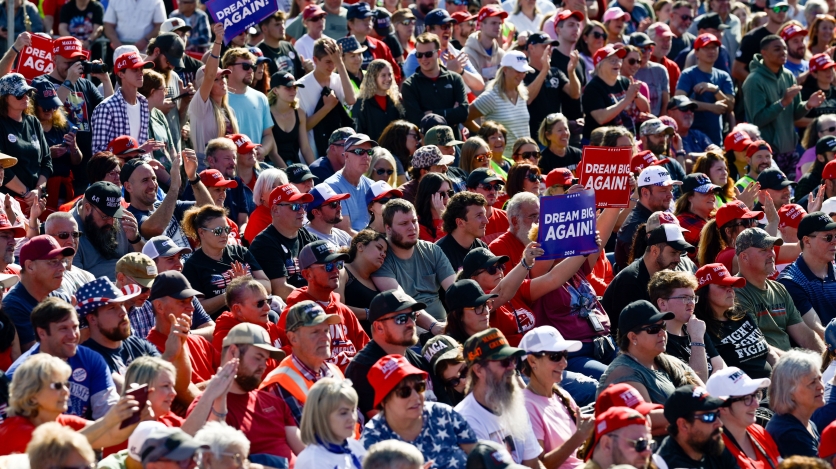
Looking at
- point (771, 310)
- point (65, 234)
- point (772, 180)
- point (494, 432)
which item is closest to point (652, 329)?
point (494, 432)

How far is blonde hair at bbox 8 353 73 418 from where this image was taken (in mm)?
6109

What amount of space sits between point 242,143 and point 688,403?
552 cm

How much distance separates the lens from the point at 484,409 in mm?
7051

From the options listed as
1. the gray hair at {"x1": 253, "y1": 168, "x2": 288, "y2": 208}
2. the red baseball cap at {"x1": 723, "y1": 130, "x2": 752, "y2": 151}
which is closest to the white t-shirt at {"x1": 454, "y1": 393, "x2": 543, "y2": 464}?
the gray hair at {"x1": 253, "y1": 168, "x2": 288, "y2": 208}

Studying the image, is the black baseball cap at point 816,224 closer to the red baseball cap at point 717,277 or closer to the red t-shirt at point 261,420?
the red baseball cap at point 717,277

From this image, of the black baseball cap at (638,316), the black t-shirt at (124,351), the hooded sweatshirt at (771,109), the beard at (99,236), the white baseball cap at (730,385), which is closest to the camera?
the black t-shirt at (124,351)

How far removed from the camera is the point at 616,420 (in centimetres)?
652

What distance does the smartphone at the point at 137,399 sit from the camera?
20.0ft

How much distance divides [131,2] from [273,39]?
1.51 metres

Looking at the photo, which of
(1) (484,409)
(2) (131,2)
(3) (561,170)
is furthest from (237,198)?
(1) (484,409)

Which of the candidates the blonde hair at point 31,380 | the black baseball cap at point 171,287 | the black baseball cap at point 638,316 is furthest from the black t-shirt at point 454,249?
the blonde hair at point 31,380

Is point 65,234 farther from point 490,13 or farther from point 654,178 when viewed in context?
point 490,13

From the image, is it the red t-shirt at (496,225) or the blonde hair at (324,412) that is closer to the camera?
the blonde hair at (324,412)

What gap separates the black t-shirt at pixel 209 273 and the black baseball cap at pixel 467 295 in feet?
5.51
